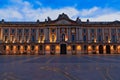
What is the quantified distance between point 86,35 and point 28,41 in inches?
840

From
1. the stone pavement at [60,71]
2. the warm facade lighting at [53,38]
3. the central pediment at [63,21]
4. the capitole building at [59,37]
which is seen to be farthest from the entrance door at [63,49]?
the stone pavement at [60,71]

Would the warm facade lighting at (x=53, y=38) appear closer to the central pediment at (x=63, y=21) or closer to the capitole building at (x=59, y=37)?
the capitole building at (x=59, y=37)

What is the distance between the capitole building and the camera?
6281 cm

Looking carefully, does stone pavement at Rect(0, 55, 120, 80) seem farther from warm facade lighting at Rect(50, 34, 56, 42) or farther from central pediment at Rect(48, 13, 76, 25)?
central pediment at Rect(48, 13, 76, 25)

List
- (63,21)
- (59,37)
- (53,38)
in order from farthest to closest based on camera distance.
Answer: (53,38) < (63,21) < (59,37)

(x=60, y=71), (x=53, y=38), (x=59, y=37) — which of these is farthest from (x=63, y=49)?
(x=60, y=71)

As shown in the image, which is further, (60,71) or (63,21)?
(63,21)

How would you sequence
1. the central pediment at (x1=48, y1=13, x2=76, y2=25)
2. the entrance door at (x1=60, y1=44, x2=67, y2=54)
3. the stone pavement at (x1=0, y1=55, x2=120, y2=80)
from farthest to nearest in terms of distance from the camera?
the central pediment at (x1=48, y1=13, x2=76, y2=25) → the entrance door at (x1=60, y1=44, x2=67, y2=54) → the stone pavement at (x1=0, y1=55, x2=120, y2=80)

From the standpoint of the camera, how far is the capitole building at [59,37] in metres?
62.8

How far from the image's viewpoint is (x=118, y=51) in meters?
63.8

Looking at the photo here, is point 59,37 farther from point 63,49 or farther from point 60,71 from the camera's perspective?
point 60,71

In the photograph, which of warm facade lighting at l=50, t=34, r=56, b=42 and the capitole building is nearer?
the capitole building

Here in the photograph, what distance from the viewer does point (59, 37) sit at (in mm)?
63781

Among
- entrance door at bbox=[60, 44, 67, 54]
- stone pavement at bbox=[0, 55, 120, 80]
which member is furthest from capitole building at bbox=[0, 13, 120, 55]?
stone pavement at bbox=[0, 55, 120, 80]
